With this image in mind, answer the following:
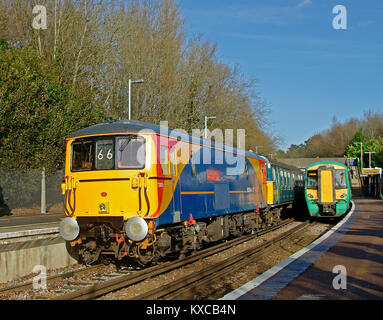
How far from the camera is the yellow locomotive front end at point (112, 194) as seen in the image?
9805mm

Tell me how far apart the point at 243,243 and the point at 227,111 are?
23.8 metres

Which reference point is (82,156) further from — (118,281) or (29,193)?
(29,193)

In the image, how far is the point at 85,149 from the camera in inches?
420

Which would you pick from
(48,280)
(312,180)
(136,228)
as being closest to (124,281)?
(136,228)

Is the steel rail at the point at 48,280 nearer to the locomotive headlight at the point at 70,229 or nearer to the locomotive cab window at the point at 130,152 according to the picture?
the locomotive headlight at the point at 70,229

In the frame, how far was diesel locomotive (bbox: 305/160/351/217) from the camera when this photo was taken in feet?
73.8

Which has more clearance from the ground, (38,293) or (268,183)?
(268,183)

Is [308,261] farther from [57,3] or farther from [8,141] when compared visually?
[57,3]

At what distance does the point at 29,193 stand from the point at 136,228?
1575cm

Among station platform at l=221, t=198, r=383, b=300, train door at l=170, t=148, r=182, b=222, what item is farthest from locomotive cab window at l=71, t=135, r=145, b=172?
station platform at l=221, t=198, r=383, b=300

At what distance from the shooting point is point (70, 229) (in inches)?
405

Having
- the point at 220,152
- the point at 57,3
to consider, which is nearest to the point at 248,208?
the point at 220,152
